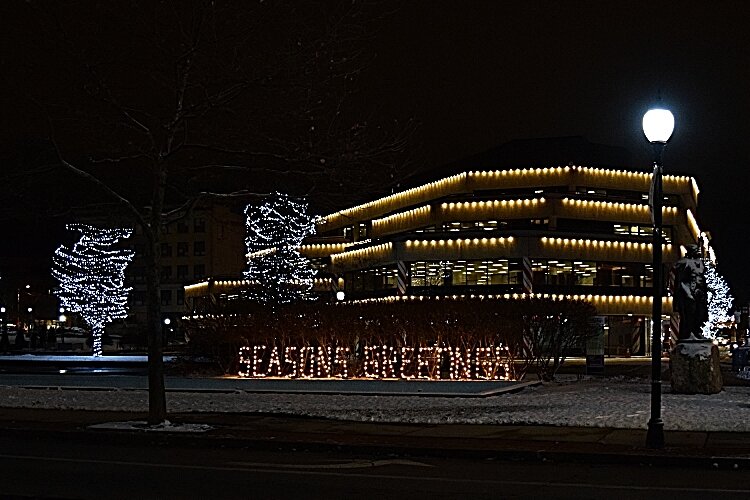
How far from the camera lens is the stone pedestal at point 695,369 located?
26.1 meters

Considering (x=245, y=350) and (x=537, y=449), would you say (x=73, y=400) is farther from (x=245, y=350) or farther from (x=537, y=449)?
(x=537, y=449)

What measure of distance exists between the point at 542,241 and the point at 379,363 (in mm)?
41549

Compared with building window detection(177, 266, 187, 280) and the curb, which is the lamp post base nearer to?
the curb

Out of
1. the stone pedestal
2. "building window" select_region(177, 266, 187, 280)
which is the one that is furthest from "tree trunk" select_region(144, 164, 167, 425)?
"building window" select_region(177, 266, 187, 280)

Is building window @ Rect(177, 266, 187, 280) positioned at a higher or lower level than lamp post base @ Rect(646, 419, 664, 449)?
higher

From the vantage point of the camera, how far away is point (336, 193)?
2112 cm

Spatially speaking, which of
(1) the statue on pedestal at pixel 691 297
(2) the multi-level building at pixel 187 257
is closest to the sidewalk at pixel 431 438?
(1) the statue on pedestal at pixel 691 297

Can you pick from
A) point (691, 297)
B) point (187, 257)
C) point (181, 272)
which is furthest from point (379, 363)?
point (181, 272)

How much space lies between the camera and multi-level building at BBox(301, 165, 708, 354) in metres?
73.7

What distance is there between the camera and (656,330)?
16641 mm

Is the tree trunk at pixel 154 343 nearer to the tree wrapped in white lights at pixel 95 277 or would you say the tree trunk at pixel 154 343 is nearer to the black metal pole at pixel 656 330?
the black metal pole at pixel 656 330

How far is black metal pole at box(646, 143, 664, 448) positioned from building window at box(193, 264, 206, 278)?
114564 millimetres

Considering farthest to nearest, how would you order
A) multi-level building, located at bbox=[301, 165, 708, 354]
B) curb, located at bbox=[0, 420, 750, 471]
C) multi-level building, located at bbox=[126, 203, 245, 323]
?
multi-level building, located at bbox=[126, 203, 245, 323], multi-level building, located at bbox=[301, 165, 708, 354], curb, located at bbox=[0, 420, 750, 471]

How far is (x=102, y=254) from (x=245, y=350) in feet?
135
